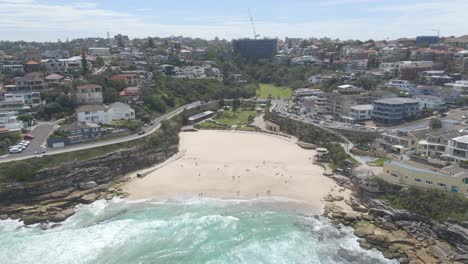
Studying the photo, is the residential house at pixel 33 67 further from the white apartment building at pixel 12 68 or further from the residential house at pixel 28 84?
the residential house at pixel 28 84

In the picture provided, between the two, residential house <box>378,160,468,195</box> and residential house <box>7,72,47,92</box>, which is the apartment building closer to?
residential house <box>378,160,468,195</box>

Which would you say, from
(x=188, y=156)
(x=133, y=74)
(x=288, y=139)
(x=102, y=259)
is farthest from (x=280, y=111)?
(x=102, y=259)

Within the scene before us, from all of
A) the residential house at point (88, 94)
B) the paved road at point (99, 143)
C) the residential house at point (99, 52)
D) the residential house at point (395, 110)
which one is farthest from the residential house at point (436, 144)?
the residential house at point (99, 52)

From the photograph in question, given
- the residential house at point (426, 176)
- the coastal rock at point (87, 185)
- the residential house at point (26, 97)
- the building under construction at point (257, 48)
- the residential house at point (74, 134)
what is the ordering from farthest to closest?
1. the building under construction at point (257, 48)
2. the residential house at point (26, 97)
3. the residential house at point (74, 134)
4. the coastal rock at point (87, 185)
5. the residential house at point (426, 176)

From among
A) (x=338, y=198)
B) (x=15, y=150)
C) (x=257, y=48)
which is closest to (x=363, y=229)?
(x=338, y=198)

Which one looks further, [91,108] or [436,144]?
[91,108]

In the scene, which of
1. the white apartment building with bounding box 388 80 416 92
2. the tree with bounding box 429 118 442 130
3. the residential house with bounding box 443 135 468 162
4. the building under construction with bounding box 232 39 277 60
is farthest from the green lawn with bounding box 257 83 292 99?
the residential house with bounding box 443 135 468 162

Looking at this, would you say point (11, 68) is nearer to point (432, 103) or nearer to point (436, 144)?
point (436, 144)
